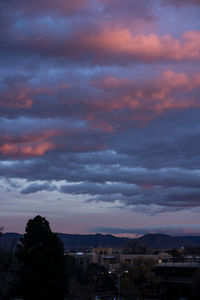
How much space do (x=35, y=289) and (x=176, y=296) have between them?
32540 mm

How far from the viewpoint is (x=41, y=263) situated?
59406 mm

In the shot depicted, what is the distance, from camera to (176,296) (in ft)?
266

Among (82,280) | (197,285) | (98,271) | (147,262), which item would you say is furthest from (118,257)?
(197,285)

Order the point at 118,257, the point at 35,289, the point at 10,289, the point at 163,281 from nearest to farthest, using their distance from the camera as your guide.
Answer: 1. the point at 35,289
2. the point at 10,289
3. the point at 163,281
4. the point at 118,257

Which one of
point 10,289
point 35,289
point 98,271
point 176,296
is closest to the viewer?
point 35,289

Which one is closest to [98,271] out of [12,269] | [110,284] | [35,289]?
[110,284]

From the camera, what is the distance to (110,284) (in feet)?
371

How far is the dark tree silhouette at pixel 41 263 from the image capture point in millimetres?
58969

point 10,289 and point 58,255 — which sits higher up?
point 58,255

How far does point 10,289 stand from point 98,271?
61597mm

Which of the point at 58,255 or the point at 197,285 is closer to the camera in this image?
the point at 58,255

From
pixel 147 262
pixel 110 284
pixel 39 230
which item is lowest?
pixel 110 284

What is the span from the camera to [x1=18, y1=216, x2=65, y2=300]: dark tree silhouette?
193ft

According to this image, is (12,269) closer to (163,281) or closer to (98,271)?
(163,281)
